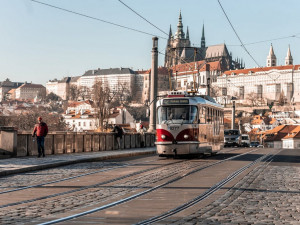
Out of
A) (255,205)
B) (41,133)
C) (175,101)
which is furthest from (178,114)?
(255,205)

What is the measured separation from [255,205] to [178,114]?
1268 cm

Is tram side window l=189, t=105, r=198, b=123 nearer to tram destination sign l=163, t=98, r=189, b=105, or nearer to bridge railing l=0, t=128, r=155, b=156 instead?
tram destination sign l=163, t=98, r=189, b=105

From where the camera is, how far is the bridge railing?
19.7 m

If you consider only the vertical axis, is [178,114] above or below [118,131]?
above

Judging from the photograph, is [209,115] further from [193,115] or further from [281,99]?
[281,99]

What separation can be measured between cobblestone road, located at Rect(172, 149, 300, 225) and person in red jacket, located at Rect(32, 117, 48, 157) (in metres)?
9.27

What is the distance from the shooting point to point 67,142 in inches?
958

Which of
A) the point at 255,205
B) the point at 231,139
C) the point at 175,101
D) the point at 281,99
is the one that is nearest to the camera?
the point at 255,205

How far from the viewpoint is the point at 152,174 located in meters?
14.8

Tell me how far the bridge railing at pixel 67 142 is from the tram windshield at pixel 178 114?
15.6ft

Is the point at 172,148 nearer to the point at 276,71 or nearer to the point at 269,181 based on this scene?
the point at 269,181

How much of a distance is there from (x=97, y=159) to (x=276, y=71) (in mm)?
185436

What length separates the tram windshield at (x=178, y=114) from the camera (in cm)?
2128

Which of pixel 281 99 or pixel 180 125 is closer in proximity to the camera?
pixel 180 125
